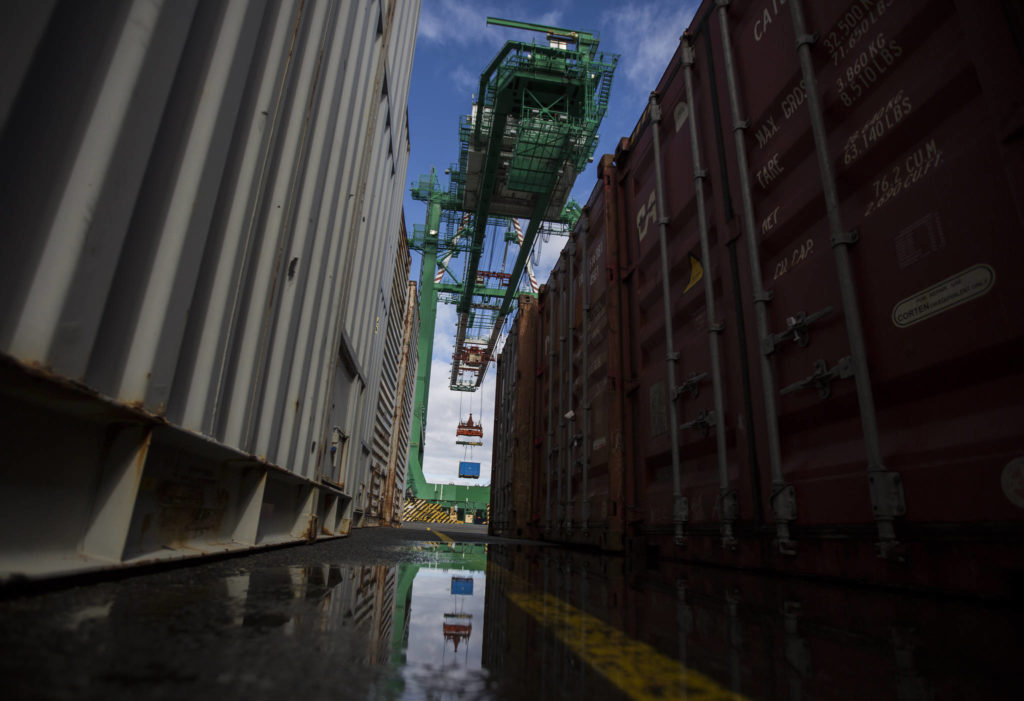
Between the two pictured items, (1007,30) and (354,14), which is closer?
(1007,30)

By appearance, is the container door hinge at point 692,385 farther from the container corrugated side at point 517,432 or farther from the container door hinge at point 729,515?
the container corrugated side at point 517,432

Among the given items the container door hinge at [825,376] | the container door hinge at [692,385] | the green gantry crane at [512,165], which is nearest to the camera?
the container door hinge at [825,376]

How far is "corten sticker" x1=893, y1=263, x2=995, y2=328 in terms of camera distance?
6.49 ft

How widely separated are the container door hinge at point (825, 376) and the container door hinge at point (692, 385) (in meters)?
1.00

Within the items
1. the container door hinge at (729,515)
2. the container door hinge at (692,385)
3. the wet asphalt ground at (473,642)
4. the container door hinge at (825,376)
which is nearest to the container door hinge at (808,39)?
the container door hinge at (825,376)

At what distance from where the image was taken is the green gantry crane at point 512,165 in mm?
13320

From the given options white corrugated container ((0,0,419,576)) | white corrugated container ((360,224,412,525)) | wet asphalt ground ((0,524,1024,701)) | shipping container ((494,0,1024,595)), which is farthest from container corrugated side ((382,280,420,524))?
wet asphalt ground ((0,524,1024,701))

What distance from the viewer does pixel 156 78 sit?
170cm

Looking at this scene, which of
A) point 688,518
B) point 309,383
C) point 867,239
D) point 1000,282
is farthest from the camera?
point 309,383

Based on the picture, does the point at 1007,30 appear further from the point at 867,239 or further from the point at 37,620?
the point at 37,620

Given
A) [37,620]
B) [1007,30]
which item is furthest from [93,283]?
[1007,30]

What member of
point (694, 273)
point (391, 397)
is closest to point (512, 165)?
point (391, 397)

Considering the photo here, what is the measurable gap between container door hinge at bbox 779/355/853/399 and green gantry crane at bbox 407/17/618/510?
7.69 metres

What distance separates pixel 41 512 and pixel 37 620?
471 millimetres
